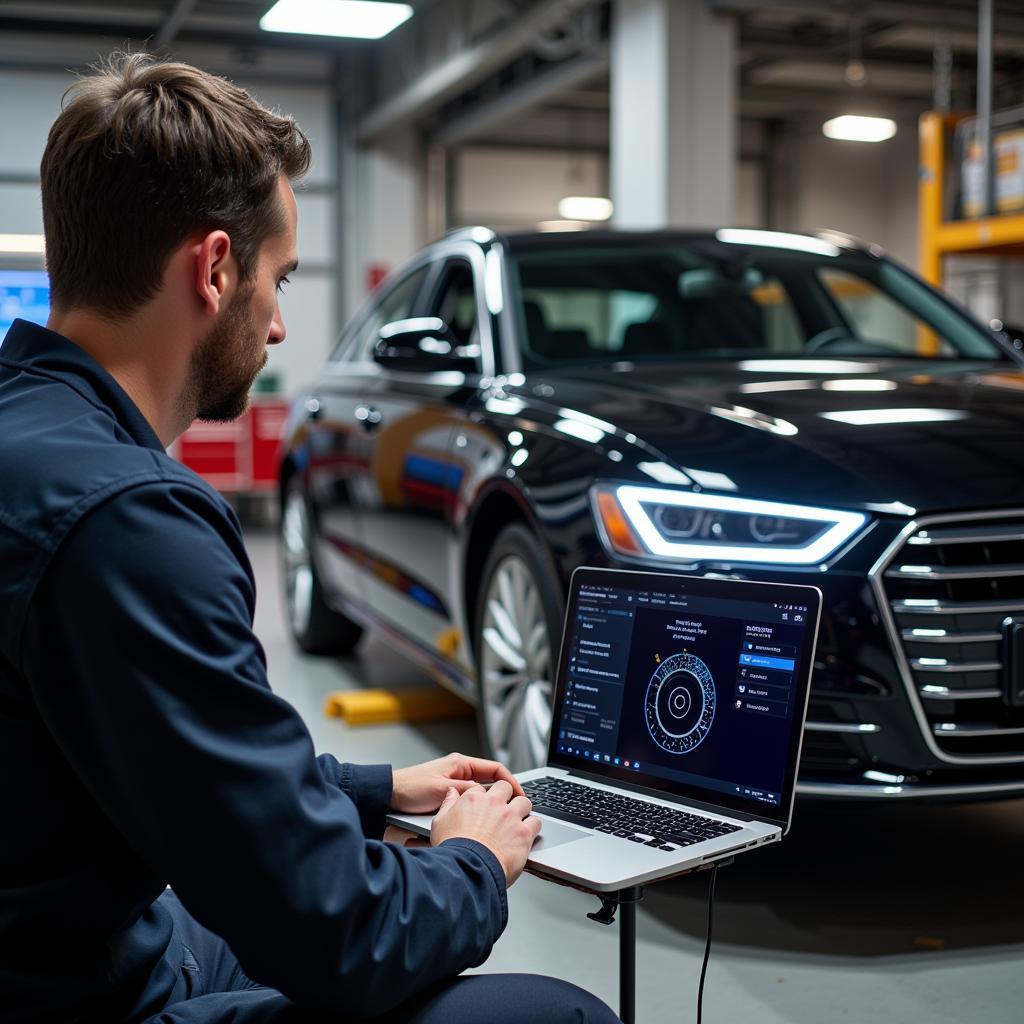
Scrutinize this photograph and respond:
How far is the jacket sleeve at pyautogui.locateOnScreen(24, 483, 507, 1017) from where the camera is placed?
3.28 feet

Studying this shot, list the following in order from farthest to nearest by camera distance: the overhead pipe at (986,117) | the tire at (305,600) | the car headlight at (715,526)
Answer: the overhead pipe at (986,117) < the tire at (305,600) < the car headlight at (715,526)

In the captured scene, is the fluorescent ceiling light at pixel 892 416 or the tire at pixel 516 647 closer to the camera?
the fluorescent ceiling light at pixel 892 416

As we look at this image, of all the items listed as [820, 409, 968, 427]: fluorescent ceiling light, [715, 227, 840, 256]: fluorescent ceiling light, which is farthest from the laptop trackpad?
[715, 227, 840, 256]: fluorescent ceiling light

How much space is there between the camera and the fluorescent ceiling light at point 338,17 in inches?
407

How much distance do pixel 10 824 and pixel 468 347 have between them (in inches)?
104

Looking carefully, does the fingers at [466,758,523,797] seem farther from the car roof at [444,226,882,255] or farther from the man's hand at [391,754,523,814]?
the car roof at [444,226,882,255]

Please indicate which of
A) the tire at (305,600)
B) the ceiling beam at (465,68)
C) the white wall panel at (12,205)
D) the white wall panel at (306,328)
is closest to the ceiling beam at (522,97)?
the ceiling beam at (465,68)

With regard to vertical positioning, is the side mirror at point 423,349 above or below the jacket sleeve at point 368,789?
above

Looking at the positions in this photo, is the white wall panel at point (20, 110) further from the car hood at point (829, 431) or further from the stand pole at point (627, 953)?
the stand pole at point (627, 953)

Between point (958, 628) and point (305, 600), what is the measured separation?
3.31 meters

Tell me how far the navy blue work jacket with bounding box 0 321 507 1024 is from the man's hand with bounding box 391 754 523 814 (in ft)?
0.99

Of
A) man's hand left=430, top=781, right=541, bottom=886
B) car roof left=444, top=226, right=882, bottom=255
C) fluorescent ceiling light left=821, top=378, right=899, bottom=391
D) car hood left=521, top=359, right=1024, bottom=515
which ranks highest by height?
car roof left=444, top=226, right=882, bottom=255

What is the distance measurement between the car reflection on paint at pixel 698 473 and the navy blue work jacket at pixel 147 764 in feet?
4.56

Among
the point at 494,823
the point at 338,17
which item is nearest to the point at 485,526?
the point at 494,823
